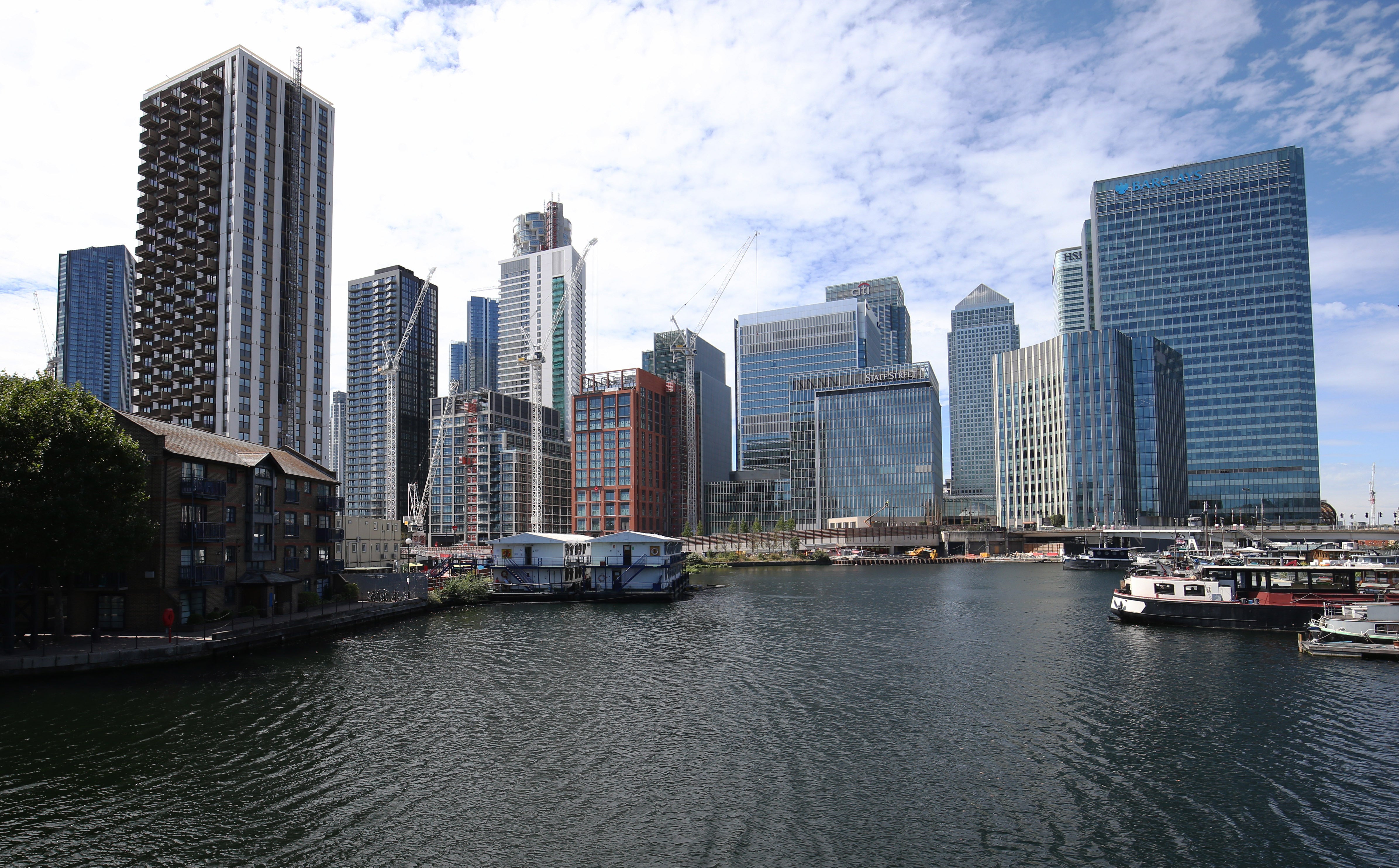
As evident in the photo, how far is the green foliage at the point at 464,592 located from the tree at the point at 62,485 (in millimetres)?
48539

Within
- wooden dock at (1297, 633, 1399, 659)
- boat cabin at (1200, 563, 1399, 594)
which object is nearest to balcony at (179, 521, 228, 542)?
wooden dock at (1297, 633, 1399, 659)

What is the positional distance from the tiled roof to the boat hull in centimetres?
8818

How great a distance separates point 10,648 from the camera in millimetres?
53188

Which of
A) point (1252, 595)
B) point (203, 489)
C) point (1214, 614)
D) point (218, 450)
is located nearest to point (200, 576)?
point (203, 489)

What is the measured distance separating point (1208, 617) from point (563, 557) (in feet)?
262

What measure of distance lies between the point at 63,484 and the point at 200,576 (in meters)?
14.2

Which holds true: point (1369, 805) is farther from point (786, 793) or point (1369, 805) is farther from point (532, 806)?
point (532, 806)

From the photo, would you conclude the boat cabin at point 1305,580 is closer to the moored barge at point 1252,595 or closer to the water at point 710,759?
the moored barge at point 1252,595

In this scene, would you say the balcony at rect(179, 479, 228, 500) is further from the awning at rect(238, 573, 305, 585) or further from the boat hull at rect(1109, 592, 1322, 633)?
the boat hull at rect(1109, 592, 1322, 633)

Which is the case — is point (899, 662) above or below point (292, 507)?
below

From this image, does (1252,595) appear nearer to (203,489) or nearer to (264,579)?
(264,579)

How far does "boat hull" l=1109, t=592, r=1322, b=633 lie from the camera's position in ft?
245

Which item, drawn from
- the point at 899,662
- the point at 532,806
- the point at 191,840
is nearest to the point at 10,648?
the point at 191,840

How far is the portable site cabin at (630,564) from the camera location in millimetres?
115375
